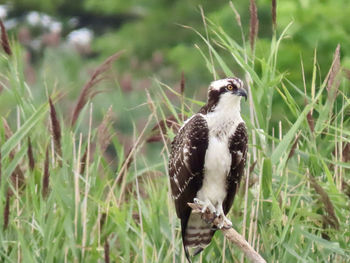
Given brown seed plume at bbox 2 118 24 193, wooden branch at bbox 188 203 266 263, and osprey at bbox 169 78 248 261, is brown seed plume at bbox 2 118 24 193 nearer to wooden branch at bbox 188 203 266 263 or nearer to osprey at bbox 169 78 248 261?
osprey at bbox 169 78 248 261

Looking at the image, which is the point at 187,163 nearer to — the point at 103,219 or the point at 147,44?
the point at 103,219

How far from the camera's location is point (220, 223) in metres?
3.82

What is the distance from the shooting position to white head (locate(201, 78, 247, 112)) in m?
3.88

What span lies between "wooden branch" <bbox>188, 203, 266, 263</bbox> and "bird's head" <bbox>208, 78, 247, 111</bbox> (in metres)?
0.42

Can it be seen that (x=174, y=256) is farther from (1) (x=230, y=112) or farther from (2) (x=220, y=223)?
(1) (x=230, y=112)

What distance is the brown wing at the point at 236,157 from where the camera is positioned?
3910 mm

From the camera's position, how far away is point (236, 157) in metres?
3.96

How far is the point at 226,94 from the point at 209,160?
11.6 inches

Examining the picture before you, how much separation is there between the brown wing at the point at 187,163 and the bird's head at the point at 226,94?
0.09 meters

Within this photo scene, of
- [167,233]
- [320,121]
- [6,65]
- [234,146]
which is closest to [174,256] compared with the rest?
[167,233]

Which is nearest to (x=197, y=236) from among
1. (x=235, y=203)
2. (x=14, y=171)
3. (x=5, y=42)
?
(x=235, y=203)

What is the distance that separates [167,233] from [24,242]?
25.8 inches

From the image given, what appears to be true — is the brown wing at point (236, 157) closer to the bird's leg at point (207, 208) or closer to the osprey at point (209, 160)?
the osprey at point (209, 160)

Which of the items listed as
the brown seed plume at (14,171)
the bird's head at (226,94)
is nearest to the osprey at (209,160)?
the bird's head at (226,94)
